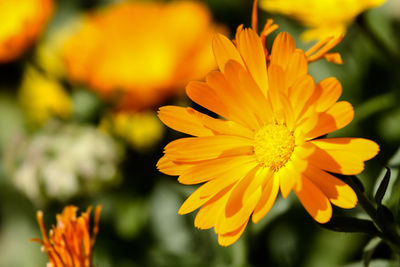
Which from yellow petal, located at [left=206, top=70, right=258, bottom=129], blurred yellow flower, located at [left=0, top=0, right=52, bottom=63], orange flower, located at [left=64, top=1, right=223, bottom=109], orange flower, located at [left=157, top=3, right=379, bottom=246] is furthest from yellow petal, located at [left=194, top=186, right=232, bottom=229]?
blurred yellow flower, located at [left=0, top=0, right=52, bottom=63]

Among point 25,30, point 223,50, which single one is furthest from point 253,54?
point 25,30

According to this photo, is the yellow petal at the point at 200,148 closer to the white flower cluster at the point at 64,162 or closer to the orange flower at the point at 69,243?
the orange flower at the point at 69,243

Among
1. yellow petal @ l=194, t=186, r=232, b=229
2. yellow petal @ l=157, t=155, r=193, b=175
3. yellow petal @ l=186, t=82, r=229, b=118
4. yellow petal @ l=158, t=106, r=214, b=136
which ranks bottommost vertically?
yellow petal @ l=194, t=186, r=232, b=229

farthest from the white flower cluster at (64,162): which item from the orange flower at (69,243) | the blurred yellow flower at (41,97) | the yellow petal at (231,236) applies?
the yellow petal at (231,236)

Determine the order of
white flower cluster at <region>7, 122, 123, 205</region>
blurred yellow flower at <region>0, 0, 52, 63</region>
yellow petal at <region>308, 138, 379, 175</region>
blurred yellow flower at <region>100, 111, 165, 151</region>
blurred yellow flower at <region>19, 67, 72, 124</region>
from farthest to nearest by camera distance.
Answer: blurred yellow flower at <region>19, 67, 72, 124</region> → blurred yellow flower at <region>100, 111, 165, 151</region> → blurred yellow flower at <region>0, 0, 52, 63</region> → white flower cluster at <region>7, 122, 123, 205</region> → yellow petal at <region>308, 138, 379, 175</region>

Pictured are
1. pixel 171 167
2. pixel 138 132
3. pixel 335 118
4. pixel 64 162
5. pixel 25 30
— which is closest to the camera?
pixel 335 118

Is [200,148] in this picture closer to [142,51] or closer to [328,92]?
[328,92]

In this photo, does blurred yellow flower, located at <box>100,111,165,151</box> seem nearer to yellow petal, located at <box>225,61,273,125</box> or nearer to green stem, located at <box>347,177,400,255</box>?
yellow petal, located at <box>225,61,273,125</box>

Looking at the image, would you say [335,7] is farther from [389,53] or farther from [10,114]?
[10,114]
